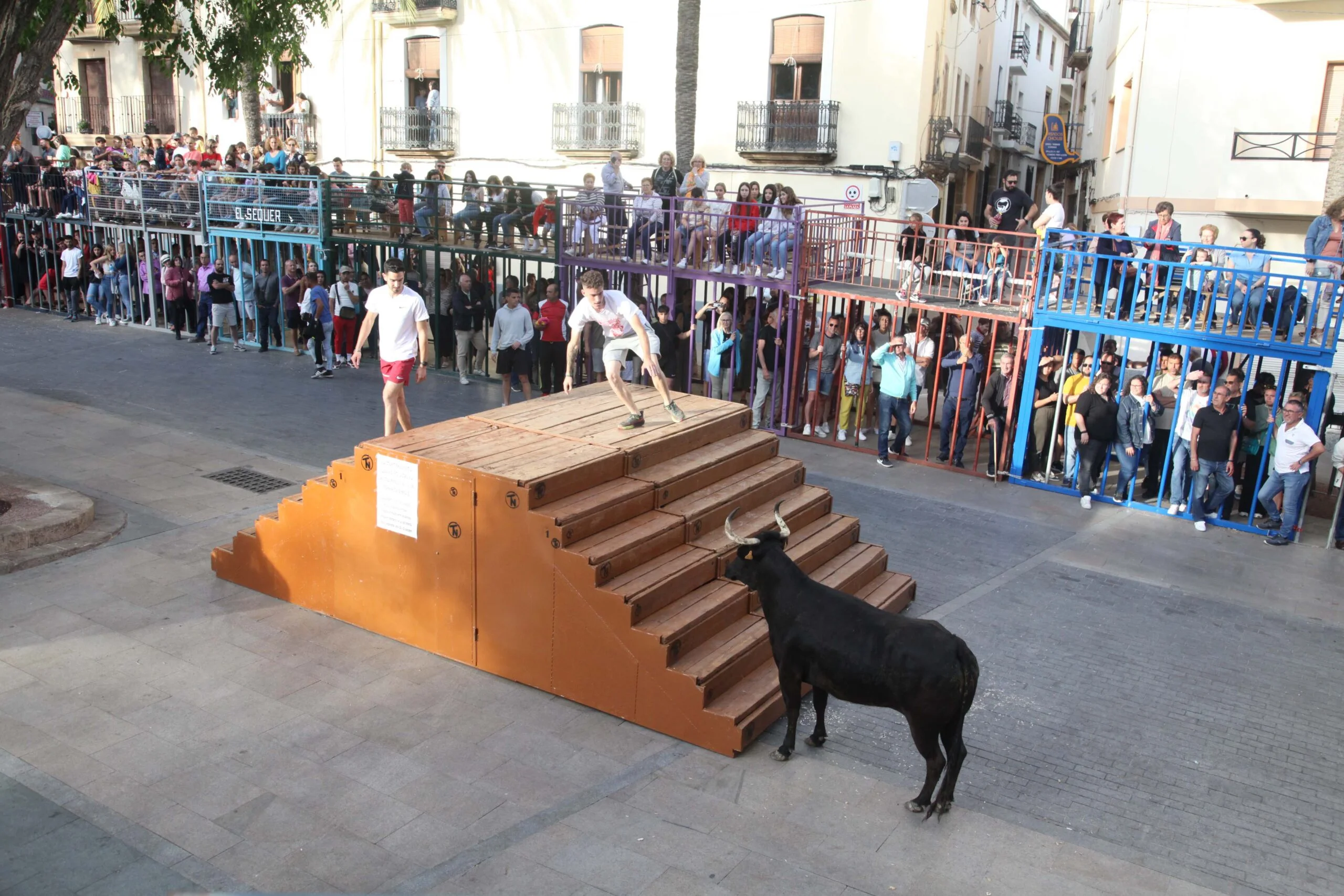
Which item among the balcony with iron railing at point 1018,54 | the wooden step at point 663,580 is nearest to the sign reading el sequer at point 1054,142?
the balcony with iron railing at point 1018,54

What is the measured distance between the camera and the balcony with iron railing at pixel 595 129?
25.4 metres

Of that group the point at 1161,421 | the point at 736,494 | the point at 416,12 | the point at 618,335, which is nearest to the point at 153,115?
Result: the point at 416,12

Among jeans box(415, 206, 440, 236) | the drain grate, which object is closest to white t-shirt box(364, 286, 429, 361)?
the drain grate

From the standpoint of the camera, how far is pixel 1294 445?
11.7m

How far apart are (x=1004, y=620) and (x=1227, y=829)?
126 inches

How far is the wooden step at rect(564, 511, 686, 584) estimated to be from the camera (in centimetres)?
731

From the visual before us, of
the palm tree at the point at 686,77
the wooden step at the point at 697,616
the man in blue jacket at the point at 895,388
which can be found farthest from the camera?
the palm tree at the point at 686,77

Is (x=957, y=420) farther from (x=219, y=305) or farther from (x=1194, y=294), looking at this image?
(x=219, y=305)

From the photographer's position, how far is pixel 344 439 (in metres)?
14.3

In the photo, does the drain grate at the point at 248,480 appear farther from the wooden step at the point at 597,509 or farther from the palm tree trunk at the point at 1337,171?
the palm tree trunk at the point at 1337,171

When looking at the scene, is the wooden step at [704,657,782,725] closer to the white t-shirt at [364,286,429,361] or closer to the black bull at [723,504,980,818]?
the black bull at [723,504,980,818]

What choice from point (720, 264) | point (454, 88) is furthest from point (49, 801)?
point (454, 88)

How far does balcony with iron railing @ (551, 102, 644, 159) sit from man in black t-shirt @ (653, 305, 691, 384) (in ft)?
35.0

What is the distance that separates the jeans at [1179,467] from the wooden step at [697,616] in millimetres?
7289
